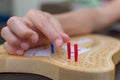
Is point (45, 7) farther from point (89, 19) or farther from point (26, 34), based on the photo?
point (26, 34)

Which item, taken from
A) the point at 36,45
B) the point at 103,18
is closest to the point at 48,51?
the point at 36,45

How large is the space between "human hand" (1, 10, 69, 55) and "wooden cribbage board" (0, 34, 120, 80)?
0.8 inches

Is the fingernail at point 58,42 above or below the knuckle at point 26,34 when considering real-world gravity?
below

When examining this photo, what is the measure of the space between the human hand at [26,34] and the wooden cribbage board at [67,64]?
0.02 meters

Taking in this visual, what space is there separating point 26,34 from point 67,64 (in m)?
0.09

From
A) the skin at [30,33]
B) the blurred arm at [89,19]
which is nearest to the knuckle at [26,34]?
the skin at [30,33]

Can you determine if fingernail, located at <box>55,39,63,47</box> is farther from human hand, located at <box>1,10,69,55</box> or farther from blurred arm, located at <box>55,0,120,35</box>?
blurred arm, located at <box>55,0,120,35</box>

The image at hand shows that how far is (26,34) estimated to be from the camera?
1.32 ft

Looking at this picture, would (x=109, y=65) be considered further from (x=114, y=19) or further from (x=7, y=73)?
(x=114, y=19)

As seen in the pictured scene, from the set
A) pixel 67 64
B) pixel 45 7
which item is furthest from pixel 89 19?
pixel 67 64

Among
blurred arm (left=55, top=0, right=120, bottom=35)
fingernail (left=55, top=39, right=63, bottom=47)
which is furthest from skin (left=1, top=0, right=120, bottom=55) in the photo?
blurred arm (left=55, top=0, right=120, bottom=35)

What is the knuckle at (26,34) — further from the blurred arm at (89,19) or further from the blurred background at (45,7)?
the blurred arm at (89,19)

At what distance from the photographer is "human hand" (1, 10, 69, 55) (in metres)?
0.41

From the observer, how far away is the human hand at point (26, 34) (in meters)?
0.41
